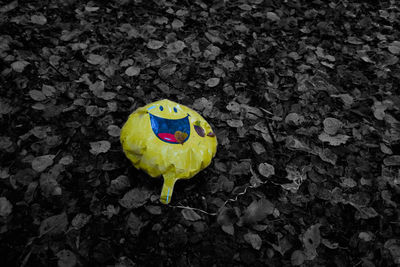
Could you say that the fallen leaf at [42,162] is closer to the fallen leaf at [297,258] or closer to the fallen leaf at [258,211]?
the fallen leaf at [258,211]

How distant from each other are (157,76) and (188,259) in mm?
1339

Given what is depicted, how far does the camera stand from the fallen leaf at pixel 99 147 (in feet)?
5.54

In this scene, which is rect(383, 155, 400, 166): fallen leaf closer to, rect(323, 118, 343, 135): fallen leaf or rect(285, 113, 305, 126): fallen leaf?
rect(323, 118, 343, 135): fallen leaf

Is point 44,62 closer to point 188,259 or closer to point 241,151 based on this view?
point 241,151

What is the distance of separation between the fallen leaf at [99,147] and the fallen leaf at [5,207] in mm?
473

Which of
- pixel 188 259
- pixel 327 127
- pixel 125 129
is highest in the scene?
pixel 125 129

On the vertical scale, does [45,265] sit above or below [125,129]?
below

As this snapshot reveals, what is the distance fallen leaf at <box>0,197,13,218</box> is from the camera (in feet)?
4.55

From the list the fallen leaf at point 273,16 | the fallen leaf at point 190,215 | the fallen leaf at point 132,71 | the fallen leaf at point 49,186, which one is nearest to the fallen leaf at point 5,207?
the fallen leaf at point 49,186

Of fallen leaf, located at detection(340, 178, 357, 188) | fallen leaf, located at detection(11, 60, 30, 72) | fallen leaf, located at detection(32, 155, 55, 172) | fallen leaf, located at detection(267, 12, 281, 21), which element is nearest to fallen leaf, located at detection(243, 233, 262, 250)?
fallen leaf, located at detection(340, 178, 357, 188)

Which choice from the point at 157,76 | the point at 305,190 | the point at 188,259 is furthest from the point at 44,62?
the point at 305,190

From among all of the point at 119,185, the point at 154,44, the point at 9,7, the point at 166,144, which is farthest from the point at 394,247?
the point at 9,7

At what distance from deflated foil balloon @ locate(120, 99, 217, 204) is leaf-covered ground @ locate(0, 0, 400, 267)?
16cm

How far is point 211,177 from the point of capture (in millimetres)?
1675
